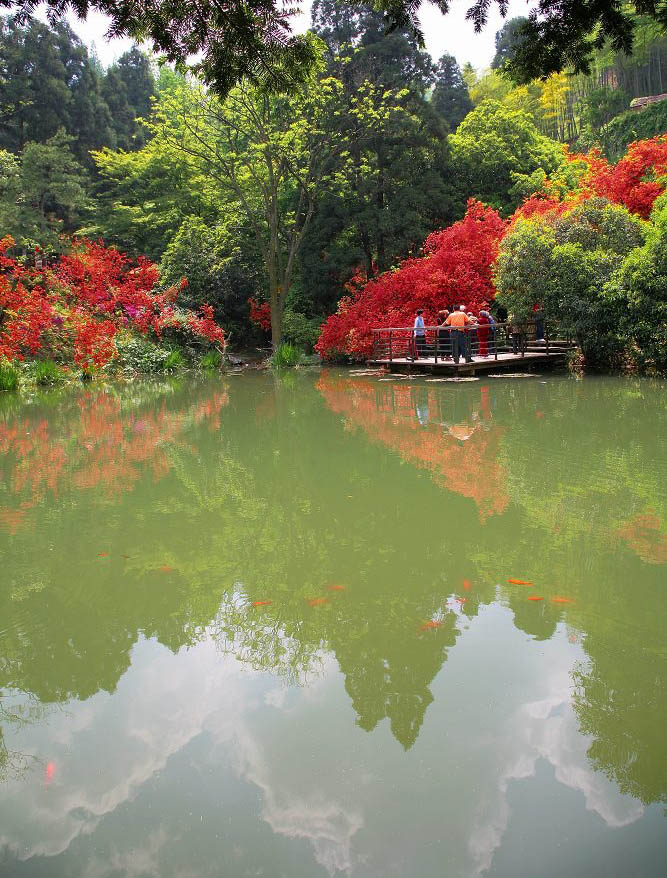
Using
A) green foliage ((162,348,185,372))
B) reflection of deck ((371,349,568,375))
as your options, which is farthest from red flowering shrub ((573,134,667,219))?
green foliage ((162,348,185,372))

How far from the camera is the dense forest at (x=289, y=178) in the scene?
19.2 meters

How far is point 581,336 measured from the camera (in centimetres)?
1396

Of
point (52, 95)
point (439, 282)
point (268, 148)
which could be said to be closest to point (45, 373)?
point (268, 148)

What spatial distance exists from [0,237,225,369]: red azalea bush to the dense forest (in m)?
0.34

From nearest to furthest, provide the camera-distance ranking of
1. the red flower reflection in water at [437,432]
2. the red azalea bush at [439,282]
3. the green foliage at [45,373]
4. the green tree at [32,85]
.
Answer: the red flower reflection in water at [437,432] < the green foliage at [45,373] < the red azalea bush at [439,282] < the green tree at [32,85]

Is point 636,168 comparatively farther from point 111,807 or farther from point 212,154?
point 111,807

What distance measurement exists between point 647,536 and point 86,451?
232 inches

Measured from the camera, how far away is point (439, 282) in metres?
16.1

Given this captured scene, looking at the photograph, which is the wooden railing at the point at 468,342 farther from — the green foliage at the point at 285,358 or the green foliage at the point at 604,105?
the green foliage at the point at 604,105

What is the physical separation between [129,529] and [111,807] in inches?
108

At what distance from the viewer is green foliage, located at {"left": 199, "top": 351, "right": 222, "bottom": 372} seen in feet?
63.3

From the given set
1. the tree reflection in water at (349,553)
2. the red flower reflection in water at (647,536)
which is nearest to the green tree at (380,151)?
the tree reflection in water at (349,553)

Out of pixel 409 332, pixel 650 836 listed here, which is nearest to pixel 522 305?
pixel 409 332

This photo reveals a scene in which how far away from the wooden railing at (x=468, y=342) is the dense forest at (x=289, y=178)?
9.54ft
